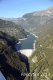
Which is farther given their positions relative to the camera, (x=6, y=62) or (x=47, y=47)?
(x=47, y=47)

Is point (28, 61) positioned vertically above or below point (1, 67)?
below

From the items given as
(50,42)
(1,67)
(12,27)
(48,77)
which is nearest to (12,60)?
(1,67)

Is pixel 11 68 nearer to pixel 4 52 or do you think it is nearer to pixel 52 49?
pixel 4 52

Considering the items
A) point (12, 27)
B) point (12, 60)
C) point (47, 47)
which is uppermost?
point (12, 60)

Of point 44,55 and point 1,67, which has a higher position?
point 1,67

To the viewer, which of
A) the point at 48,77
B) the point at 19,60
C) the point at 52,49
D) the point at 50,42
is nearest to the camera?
the point at 48,77

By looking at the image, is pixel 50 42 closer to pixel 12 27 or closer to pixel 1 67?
pixel 1 67

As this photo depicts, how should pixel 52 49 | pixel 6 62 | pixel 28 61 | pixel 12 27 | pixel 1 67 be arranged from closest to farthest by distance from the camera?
pixel 1 67, pixel 6 62, pixel 28 61, pixel 52 49, pixel 12 27

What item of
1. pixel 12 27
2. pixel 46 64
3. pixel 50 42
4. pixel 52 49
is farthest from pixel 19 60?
pixel 12 27

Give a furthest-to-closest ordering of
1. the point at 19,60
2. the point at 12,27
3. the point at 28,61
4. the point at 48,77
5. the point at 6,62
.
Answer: the point at 12,27
the point at 28,61
the point at 19,60
the point at 6,62
the point at 48,77
